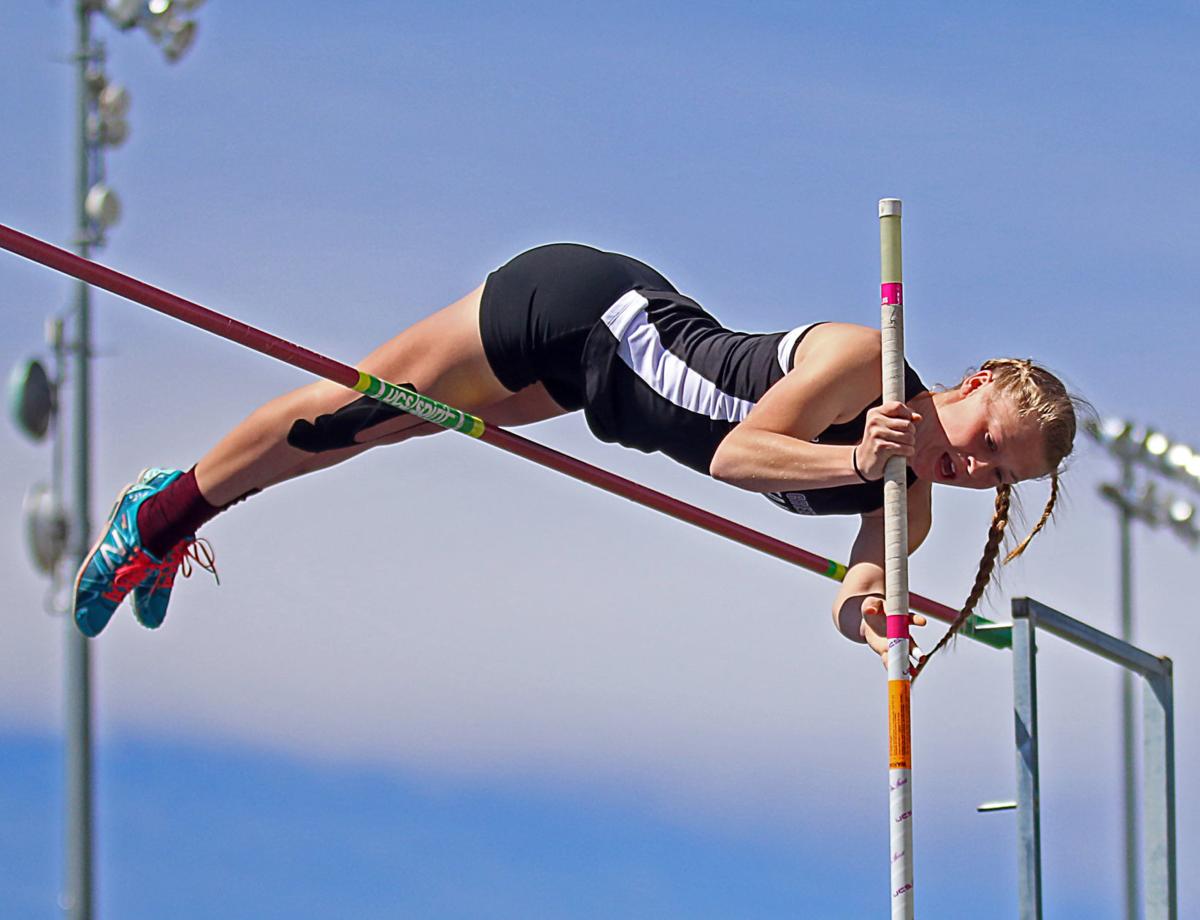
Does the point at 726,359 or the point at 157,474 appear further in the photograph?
the point at 157,474

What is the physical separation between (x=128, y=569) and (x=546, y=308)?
129 centimetres

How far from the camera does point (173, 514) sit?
550 centimetres

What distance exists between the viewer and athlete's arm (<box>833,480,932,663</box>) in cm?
521

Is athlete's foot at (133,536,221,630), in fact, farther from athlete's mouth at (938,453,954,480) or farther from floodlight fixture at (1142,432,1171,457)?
floodlight fixture at (1142,432,1171,457)

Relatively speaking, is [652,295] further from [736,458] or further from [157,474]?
[157,474]

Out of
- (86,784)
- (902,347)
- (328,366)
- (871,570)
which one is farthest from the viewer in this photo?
(86,784)

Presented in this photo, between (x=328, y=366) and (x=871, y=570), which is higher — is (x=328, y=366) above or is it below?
above

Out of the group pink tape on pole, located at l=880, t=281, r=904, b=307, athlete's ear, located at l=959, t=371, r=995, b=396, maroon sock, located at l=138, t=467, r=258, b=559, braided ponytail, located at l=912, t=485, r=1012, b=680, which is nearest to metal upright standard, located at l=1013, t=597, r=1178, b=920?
braided ponytail, located at l=912, t=485, r=1012, b=680

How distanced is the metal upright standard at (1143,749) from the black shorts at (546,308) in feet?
3.56

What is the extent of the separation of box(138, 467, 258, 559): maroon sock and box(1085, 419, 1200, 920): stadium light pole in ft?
31.5

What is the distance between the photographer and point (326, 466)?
5410mm

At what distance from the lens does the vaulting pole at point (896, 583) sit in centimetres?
452

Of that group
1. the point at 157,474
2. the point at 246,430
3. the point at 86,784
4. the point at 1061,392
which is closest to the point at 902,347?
the point at 1061,392

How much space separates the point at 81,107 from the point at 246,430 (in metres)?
4.92
